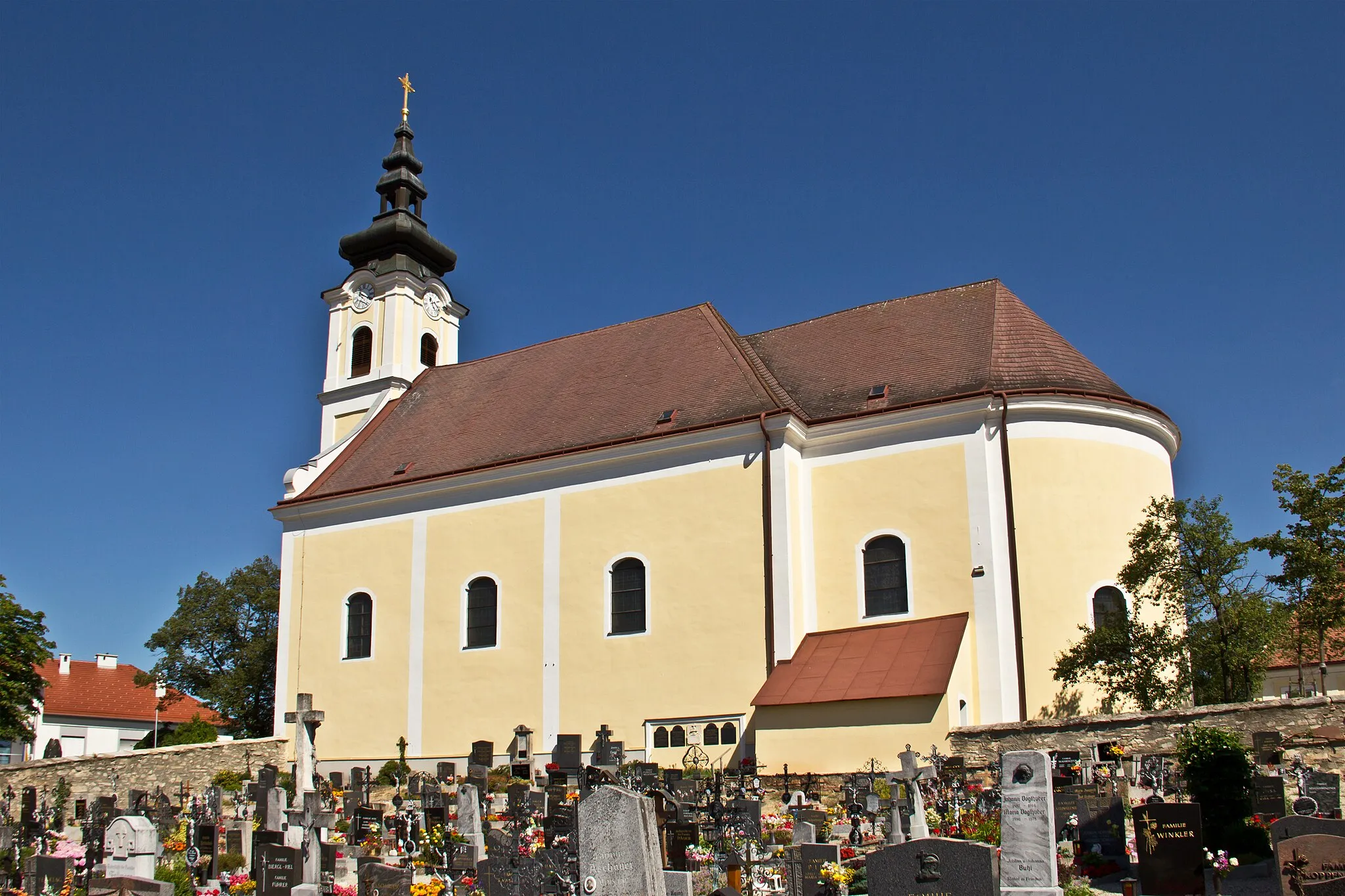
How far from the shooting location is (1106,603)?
2025 cm

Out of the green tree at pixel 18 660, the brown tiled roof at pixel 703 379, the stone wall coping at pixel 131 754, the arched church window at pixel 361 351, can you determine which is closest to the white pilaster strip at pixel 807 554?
the brown tiled roof at pixel 703 379

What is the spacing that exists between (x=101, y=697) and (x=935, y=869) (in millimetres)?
43526

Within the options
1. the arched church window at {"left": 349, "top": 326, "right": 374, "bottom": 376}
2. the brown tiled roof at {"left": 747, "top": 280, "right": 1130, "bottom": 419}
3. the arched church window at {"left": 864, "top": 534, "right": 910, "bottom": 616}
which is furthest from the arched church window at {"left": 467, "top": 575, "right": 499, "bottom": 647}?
the arched church window at {"left": 349, "top": 326, "right": 374, "bottom": 376}

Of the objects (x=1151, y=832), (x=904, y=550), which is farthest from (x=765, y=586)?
(x=1151, y=832)

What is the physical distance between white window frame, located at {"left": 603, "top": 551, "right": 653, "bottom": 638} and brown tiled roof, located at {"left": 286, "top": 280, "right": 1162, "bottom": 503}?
7.13ft

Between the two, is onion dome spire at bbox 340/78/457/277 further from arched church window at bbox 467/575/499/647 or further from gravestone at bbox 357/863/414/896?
gravestone at bbox 357/863/414/896

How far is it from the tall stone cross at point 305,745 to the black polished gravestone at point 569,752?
387 cm

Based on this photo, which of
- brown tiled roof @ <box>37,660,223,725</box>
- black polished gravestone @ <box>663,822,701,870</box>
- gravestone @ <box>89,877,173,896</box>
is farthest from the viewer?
brown tiled roof @ <box>37,660,223,725</box>

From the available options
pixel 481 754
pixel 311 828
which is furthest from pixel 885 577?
pixel 311 828

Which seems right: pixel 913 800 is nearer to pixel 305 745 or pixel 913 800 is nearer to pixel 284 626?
pixel 305 745

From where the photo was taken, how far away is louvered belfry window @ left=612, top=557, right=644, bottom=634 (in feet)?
72.9

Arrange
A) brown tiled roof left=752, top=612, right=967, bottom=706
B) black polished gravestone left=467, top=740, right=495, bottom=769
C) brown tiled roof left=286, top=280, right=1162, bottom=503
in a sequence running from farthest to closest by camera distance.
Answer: brown tiled roof left=286, top=280, right=1162, bottom=503 < black polished gravestone left=467, top=740, right=495, bottom=769 < brown tiled roof left=752, top=612, right=967, bottom=706

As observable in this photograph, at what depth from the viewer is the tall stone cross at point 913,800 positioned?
41.6ft

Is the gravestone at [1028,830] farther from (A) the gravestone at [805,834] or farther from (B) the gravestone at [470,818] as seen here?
(B) the gravestone at [470,818]
